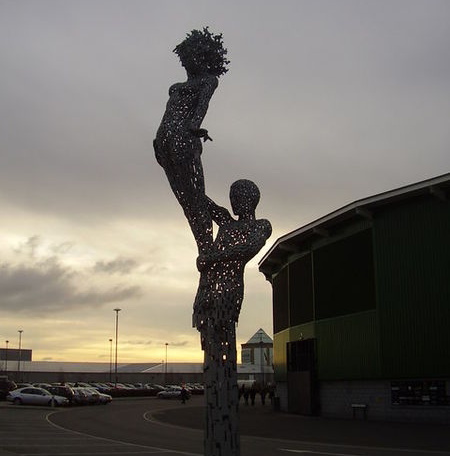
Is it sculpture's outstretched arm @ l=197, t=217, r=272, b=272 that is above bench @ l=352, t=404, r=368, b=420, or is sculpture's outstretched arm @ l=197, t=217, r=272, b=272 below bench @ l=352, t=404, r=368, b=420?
above

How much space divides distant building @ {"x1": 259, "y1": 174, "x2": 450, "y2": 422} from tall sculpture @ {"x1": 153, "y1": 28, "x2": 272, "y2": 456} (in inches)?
820

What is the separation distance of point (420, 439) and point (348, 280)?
10.7 m

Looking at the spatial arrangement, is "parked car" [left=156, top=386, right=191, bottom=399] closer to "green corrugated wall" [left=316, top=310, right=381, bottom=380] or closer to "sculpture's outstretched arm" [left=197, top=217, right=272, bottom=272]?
"green corrugated wall" [left=316, top=310, right=381, bottom=380]

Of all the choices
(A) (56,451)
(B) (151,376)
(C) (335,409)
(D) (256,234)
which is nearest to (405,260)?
(C) (335,409)

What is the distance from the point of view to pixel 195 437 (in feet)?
69.9

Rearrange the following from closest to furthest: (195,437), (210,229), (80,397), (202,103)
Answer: (202,103) < (210,229) < (195,437) < (80,397)

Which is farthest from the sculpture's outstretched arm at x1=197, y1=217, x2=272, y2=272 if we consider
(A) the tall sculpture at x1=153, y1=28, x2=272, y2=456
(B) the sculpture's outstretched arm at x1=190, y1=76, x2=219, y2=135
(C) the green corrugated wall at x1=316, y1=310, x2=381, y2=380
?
(C) the green corrugated wall at x1=316, y1=310, x2=381, y2=380

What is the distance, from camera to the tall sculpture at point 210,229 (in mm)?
6320

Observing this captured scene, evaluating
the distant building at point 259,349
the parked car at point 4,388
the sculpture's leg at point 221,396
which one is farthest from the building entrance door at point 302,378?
the distant building at point 259,349

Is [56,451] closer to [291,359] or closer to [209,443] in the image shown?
[209,443]

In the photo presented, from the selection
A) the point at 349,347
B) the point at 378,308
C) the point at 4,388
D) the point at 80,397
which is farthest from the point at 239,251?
the point at 4,388

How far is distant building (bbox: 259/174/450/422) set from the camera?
26.6m

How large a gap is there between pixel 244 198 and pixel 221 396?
81.7 inches

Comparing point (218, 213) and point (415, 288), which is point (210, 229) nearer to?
point (218, 213)
